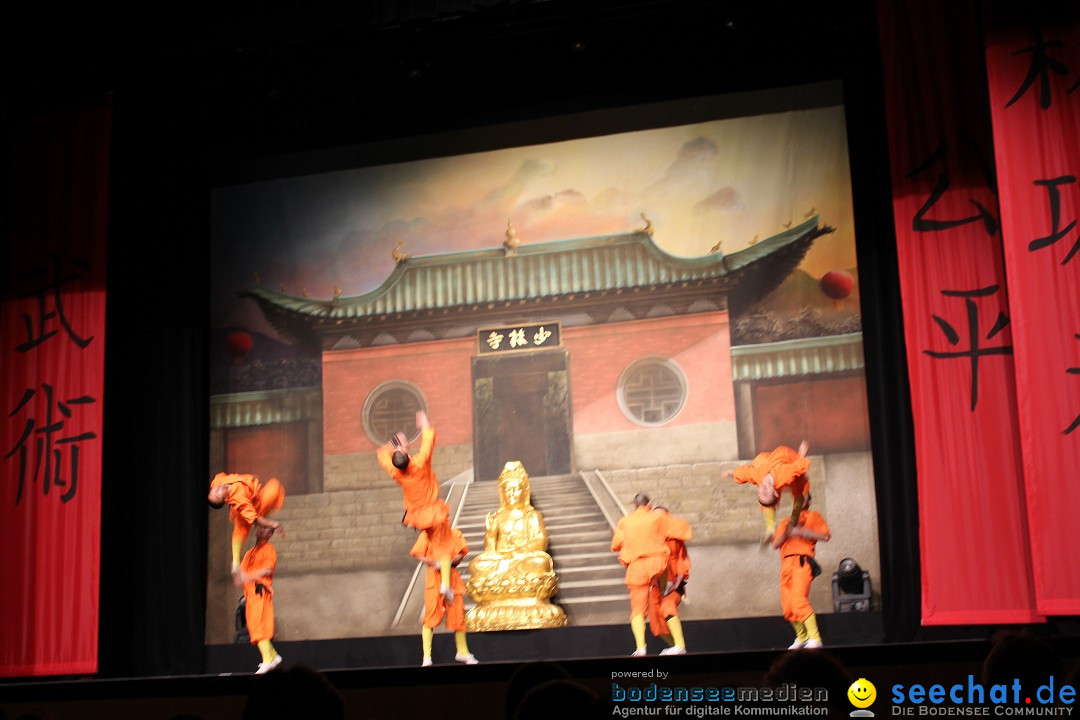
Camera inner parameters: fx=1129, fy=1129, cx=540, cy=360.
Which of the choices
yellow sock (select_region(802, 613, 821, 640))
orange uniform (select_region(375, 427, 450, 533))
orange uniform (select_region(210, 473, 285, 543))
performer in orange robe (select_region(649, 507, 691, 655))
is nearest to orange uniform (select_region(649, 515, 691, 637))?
performer in orange robe (select_region(649, 507, 691, 655))

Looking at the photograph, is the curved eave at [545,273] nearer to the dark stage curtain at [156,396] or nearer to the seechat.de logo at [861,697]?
the dark stage curtain at [156,396]

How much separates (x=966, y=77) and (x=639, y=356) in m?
2.59

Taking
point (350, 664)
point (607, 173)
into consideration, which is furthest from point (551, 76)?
point (350, 664)

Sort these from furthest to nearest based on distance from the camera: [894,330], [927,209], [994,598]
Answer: [894,330], [927,209], [994,598]

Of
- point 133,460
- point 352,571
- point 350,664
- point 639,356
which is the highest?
point 639,356

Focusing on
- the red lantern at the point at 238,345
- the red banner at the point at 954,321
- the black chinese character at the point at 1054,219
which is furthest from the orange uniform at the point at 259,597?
the black chinese character at the point at 1054,219

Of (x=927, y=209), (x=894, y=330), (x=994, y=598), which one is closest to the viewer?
(x=994, y=598)

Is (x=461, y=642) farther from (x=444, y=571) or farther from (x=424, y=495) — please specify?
(x=424, y=495)

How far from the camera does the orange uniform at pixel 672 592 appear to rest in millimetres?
6320

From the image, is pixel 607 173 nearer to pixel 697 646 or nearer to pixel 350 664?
pixel 697 646

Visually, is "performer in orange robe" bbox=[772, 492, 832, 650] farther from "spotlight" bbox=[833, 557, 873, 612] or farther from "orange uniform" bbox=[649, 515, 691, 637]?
Result: "spotlight" bbox=[833, 557, 873, 612]

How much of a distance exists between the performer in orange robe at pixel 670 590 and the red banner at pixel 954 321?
1293mm

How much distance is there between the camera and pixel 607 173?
302 inches

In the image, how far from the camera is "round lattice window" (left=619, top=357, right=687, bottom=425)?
7359 millimetres
